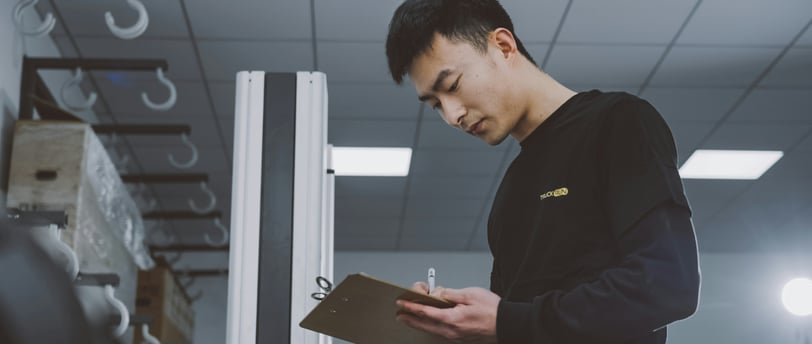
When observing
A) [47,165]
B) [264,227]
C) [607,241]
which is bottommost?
[607,241]

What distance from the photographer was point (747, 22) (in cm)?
372

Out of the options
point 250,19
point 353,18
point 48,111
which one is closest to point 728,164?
point 353,18

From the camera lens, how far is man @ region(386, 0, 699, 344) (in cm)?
102

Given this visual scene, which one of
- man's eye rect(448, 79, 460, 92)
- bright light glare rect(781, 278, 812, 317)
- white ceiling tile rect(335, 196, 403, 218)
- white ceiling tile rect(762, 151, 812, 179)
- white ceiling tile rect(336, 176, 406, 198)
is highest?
white ceiling tile rect(335, 196, 403, 218)

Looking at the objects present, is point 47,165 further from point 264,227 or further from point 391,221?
point 391,221

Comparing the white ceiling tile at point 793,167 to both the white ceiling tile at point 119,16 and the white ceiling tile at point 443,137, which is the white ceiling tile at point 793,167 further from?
the white ceiling tile at point 119,16

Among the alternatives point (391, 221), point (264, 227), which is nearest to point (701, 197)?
point (391, 221)

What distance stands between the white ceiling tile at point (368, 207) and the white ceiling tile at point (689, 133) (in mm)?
1839

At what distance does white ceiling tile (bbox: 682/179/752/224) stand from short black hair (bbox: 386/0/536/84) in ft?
14.7

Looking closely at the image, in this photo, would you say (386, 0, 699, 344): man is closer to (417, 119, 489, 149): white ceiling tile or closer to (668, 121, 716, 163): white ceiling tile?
(417, 119, 489, 149): white ceiling tile

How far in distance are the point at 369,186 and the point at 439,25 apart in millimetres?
4282

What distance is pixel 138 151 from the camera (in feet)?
16.5

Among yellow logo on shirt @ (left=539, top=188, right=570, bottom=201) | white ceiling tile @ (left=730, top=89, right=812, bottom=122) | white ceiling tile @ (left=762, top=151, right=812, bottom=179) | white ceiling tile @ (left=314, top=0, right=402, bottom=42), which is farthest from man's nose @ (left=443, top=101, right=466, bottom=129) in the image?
white ceiling tile @ (left=762, top=151, right=812, bottom=179)

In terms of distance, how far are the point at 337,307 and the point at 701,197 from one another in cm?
516
